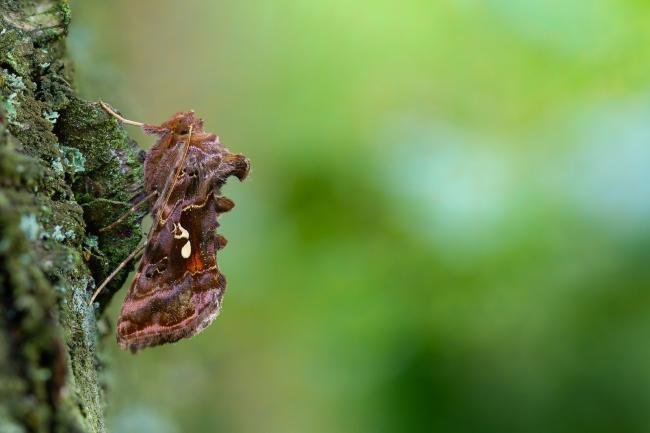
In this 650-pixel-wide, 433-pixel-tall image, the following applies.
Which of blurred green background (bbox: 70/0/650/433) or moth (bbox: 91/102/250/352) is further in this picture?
blurred green background (bbox: 70/0/650/433)

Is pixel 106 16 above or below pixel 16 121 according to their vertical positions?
above

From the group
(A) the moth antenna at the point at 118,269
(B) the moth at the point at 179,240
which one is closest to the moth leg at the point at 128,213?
(B) the moth at the point at 179,240

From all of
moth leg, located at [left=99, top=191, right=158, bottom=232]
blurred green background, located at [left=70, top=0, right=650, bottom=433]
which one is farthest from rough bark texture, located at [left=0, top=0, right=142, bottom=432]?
blurred green background, located at [left=70, top=0, right=650, bottom=433]

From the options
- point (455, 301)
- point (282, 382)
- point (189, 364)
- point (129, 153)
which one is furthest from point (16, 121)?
point (282, 382)

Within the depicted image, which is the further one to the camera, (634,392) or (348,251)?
(348,251)

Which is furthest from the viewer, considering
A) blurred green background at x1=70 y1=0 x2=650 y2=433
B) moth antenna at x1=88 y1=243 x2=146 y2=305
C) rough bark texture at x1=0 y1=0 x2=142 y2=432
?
blurred green background at x1=70 y1=0 x2=650 y2=433

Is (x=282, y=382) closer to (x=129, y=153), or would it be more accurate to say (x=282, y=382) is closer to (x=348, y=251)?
(x=348, y=251)

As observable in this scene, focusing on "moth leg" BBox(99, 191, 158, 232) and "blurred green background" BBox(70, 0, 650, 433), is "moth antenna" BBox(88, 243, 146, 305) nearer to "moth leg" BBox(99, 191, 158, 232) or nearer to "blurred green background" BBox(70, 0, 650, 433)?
"moth leg" BBox(99, 191, 158, 232)
